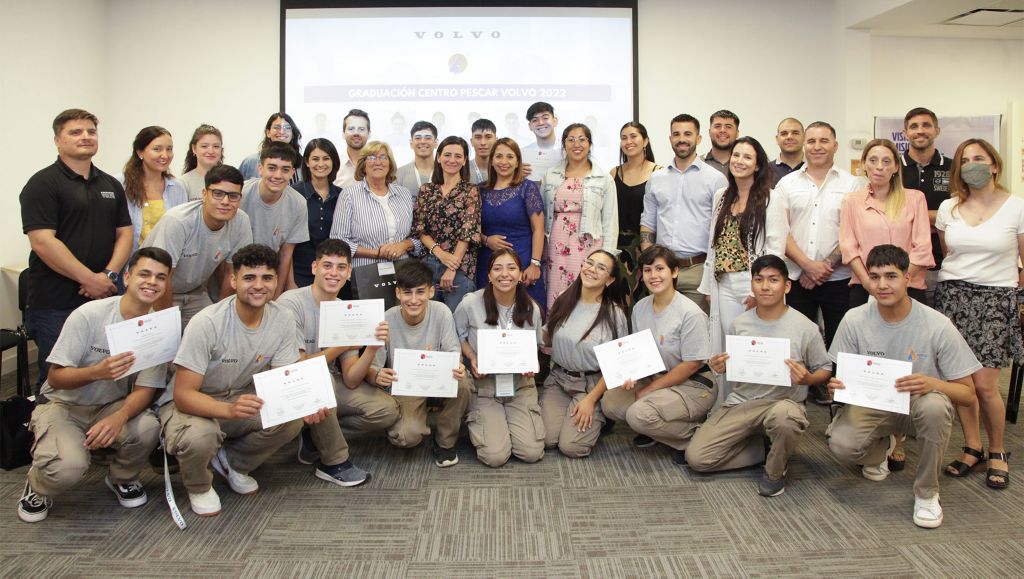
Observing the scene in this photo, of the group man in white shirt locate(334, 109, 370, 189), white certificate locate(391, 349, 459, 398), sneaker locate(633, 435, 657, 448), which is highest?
man in white shirt locate(334, 109, 370, 189)

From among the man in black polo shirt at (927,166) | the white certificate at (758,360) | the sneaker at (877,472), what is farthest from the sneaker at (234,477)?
the man in black polo shirt at (927,166)

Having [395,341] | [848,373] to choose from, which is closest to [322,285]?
[395,341]

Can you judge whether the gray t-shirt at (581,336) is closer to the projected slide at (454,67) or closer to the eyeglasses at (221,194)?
the eyeglasses at (221,194)

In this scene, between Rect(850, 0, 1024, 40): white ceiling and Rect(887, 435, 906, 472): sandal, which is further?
Rect(850, 0, 1024, 40): white ceiling

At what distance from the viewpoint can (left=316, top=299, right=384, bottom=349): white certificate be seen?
313 cm

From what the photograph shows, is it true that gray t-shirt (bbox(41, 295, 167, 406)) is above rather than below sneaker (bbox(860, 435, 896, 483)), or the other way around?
above

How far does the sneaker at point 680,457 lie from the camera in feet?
10.7

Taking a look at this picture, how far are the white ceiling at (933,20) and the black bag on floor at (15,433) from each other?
6764 millimetres

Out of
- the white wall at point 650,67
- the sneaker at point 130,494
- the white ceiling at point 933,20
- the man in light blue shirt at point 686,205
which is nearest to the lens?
the sneaker at point 130,494

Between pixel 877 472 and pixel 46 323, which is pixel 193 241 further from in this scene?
pixel 877 472

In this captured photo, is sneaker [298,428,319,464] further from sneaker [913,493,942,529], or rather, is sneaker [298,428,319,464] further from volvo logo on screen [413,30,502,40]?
volvo logo on screen [413,30,502,40]

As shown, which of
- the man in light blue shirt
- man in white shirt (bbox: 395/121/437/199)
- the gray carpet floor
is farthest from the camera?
man in white shirt (bbox: 395/121/437/199)

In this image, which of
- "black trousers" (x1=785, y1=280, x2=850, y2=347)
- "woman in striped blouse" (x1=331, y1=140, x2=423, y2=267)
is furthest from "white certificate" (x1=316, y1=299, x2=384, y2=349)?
"black trousers" (x1=785, y1=280, x2=850, y2=347)

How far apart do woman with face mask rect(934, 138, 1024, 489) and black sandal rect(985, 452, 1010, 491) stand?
0.25ft
